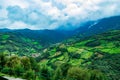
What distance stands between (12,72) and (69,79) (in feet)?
177

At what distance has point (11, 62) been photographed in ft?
546

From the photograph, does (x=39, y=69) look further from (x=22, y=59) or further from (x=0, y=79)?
(x=0, y=79)

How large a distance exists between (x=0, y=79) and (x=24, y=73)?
12076 centimetres

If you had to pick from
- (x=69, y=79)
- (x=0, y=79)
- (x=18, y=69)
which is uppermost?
(x=0, y=79)

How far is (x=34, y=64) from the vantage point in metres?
198

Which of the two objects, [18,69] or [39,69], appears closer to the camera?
[18,69]

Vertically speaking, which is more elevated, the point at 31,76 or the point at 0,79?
the point at 0,79

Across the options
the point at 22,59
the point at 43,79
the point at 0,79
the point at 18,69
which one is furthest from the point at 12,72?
the point at 0,79

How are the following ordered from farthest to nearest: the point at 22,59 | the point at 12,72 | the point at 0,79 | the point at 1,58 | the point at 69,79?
the point at 69,79 → the point at 22,59 → the point at 1,58 → the point at 12,72 → the point at 0,79

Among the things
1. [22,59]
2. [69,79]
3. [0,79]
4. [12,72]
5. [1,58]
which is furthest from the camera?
[69,79]

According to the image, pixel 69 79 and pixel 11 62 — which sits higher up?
pixel 11 62

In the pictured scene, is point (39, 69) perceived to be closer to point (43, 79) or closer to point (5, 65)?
point (43, 79)

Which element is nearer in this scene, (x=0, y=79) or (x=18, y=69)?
(x=0, y=79)

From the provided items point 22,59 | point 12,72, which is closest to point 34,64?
point 22,59
